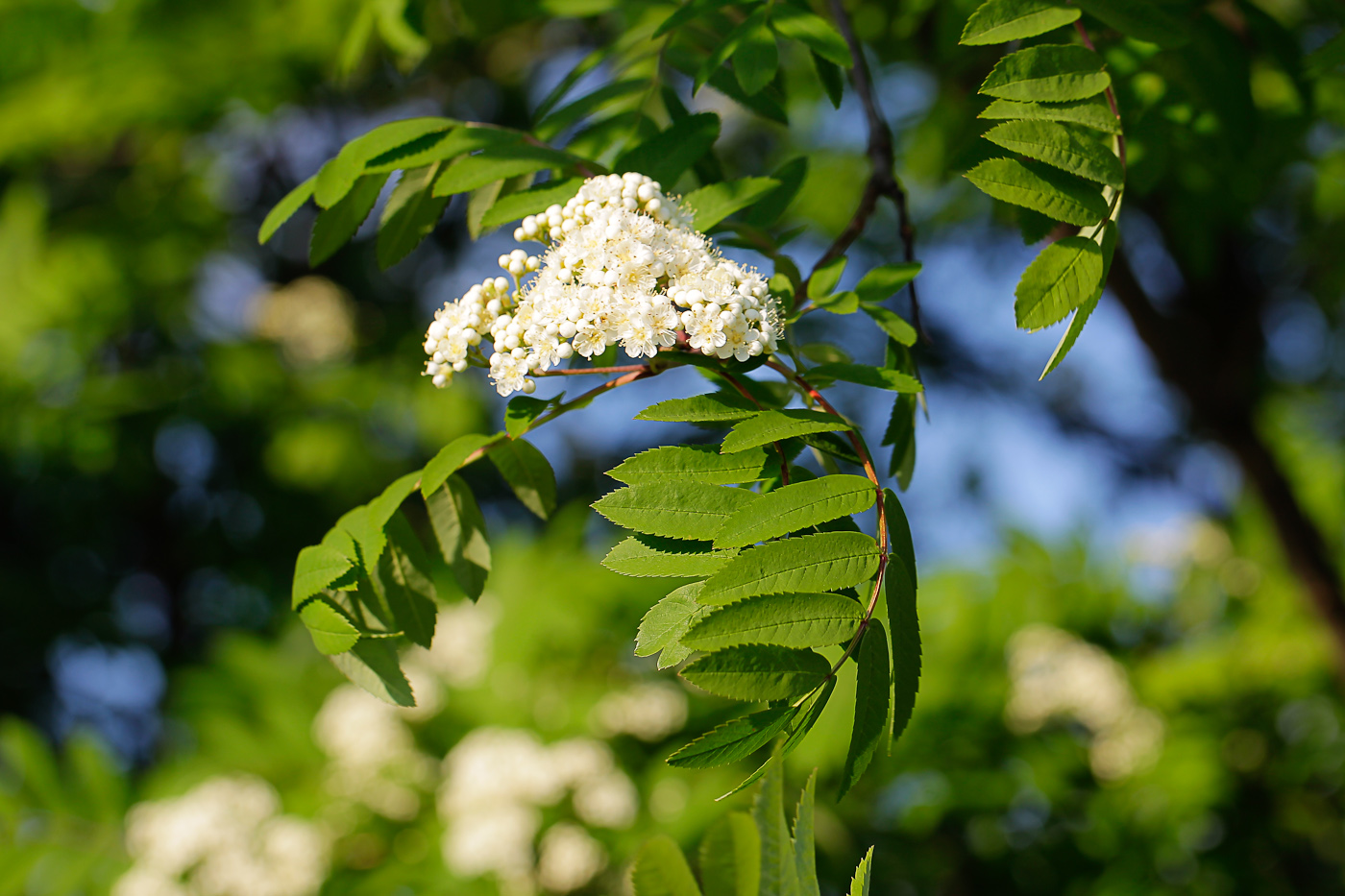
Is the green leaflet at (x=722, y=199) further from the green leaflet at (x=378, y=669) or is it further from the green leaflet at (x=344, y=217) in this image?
the green leaflet at (x=378, y=669)

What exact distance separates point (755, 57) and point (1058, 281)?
47 centimetres

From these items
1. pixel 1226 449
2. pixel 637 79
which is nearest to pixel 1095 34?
pixel 637 79

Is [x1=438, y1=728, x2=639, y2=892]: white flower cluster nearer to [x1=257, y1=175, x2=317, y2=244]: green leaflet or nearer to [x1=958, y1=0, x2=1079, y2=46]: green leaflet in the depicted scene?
[x1=257, y1=175, x2=317, y2=244]: green leaflet

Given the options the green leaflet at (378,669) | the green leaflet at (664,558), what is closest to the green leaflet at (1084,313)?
the green leaflet at (664,558)

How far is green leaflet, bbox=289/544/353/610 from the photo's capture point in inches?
35.2

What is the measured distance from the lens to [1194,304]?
364cm

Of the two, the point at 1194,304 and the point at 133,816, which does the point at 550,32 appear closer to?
the point at 1194,304

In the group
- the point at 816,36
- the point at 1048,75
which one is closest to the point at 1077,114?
the point at 1048,75

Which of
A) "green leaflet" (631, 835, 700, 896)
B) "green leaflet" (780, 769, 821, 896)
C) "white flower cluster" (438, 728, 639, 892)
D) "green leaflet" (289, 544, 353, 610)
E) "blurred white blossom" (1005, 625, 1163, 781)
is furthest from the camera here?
"blurred white blossom" (1005, 625, 1163, 781)

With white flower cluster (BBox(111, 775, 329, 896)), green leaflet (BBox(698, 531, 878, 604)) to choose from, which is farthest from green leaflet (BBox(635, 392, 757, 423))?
white flower cluster (BBox(111, 775, 329, 896))

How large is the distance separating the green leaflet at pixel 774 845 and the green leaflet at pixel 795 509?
19 centimetres

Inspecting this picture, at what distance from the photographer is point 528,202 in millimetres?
1061

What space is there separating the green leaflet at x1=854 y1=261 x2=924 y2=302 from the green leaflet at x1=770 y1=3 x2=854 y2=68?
0.87 ft

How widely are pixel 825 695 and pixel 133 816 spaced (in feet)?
8.97
